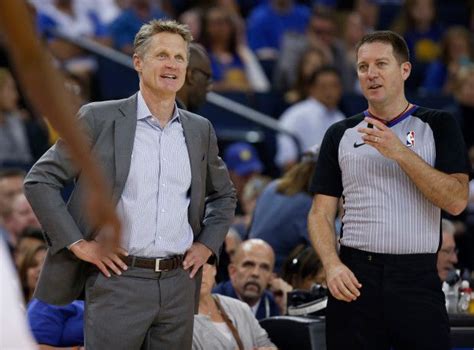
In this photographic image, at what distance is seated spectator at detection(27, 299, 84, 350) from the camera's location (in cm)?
558

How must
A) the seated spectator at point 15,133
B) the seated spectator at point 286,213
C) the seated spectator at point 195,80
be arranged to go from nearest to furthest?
the seated spectator at point 195,80 < the seated spectator at point 286,213 < the seated spectator at point 15,133

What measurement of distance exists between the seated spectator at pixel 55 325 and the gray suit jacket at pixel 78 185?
0.91 metres

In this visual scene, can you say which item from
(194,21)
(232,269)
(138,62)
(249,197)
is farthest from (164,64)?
(194,21)

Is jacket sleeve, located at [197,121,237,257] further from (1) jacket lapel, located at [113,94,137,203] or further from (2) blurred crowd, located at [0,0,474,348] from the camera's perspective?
(2) blurred crowd, located at [0,0,474,348]

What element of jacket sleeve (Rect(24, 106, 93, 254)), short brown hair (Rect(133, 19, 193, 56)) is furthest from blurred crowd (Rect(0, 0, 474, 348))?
short brown hair (Rect(133, 19, 193, 56))

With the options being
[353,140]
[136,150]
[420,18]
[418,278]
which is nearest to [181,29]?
[136,150]

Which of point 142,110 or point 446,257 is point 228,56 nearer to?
point 446,257

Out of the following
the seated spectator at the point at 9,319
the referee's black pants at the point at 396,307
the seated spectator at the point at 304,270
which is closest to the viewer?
the seated spectator at the point at 9,319

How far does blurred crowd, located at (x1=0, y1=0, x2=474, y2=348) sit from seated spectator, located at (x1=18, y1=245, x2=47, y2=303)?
0.03ft

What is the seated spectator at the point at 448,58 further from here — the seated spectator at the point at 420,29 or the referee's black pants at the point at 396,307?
the referee's black pants at the point at 396,307

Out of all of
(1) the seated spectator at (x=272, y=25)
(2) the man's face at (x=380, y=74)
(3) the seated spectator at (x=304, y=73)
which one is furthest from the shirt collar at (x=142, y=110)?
(1) the seated spectator at (x=272, y=25)

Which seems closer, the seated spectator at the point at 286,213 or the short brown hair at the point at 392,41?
the short brown hair at the point at 392,41

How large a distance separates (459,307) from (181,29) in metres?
2.17

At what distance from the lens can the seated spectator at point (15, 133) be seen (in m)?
9.74
